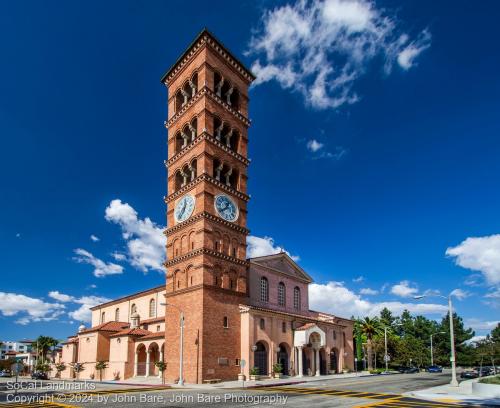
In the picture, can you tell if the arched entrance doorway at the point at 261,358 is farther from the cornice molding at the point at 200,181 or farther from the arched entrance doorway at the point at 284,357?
the cornice molding at the point at 200,181

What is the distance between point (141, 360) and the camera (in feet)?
166

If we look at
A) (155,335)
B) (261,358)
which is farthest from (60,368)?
(261,358)

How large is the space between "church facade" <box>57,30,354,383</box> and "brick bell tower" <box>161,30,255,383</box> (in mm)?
115

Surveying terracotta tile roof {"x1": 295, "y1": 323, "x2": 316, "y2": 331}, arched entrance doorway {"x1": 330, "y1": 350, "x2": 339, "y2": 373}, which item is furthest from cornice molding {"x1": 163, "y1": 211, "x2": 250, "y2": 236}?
arched entrance doorway {"x1": 330, "y1": 350, "x2": 339, "y2": 373}

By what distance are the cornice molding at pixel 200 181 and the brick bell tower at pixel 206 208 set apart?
11 centimetres

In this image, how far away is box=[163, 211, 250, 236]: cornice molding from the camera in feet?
137

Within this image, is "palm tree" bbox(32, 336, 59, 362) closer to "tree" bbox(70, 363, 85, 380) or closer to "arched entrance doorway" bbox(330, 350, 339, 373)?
"tree" bbox(70, 363, 85, 380)

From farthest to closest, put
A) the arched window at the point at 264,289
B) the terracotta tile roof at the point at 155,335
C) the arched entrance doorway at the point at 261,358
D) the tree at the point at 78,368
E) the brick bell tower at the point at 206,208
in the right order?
the tree at the point at 78,368 → the arched window at the point at 264,289 → the terracotta tile roof at the point at 155,335 → the arched entrance doorway at the point at 261,358 → the brick bell tower at the point at 206,208

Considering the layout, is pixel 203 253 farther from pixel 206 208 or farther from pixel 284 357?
pixel 284 357

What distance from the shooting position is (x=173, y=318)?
139ft

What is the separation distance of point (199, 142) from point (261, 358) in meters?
23.1

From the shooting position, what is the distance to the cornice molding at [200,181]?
141 ft

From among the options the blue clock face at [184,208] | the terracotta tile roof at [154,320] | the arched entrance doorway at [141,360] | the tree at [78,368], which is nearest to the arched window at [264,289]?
the blue clock face at [184,208]

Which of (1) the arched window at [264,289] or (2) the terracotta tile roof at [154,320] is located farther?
(2) the terracotta tile roof at [154,320]
